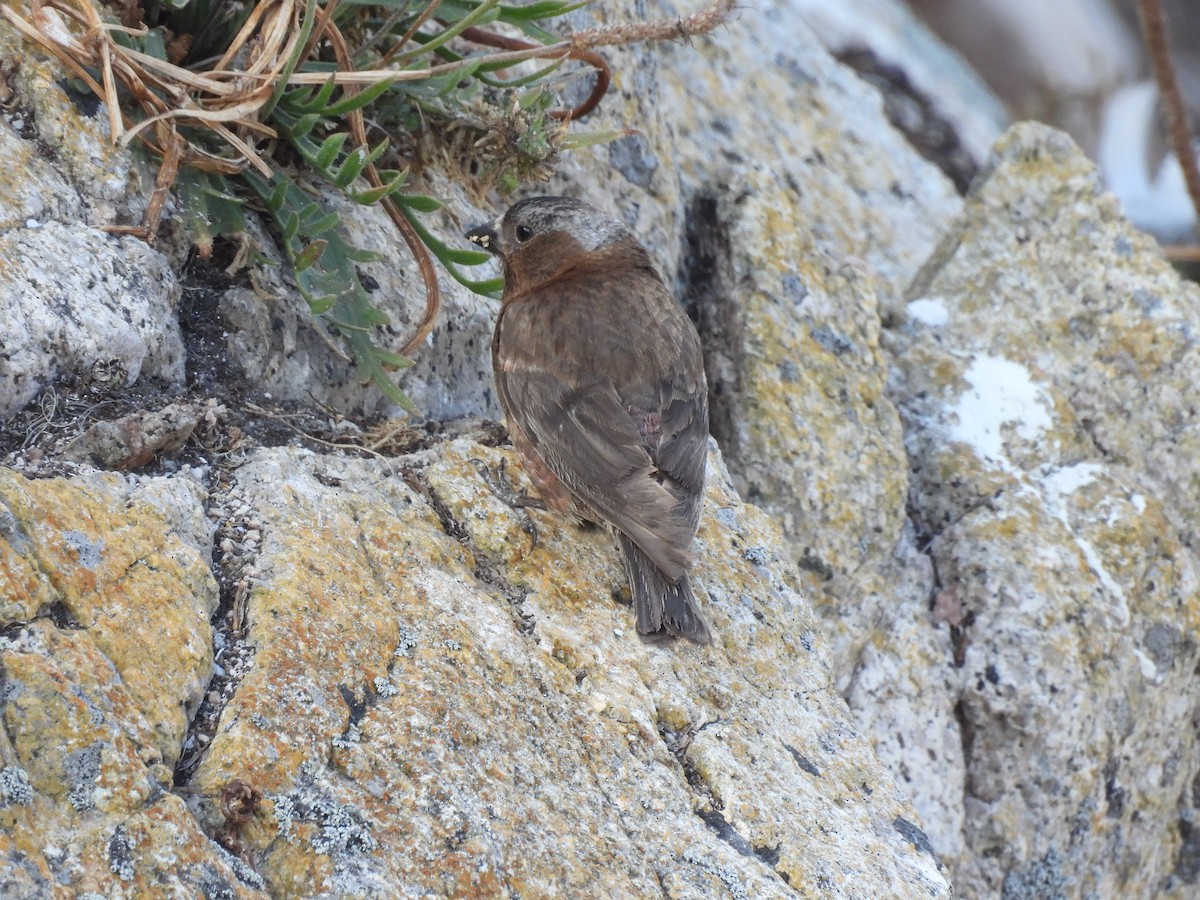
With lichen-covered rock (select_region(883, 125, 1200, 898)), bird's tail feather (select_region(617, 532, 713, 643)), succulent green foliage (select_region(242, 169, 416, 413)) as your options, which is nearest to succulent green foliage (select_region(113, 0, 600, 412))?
succulent green foliage (select_region(242, 169, 416, 413))

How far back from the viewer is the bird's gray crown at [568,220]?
448 centimetres

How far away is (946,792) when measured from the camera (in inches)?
181

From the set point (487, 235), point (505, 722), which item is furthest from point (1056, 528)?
point (505, 722)

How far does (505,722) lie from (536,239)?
216 centimetres

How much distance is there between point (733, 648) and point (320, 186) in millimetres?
2059

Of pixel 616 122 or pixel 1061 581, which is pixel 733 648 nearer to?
pixel 1061 581

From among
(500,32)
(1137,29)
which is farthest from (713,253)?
(1137,29)

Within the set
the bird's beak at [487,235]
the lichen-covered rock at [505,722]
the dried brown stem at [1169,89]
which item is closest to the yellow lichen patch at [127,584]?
the lichen-covered rock at [505,722]

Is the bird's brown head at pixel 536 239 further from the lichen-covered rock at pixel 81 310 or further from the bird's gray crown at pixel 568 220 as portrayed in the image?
the lichen-covered rock at pixel 81 310

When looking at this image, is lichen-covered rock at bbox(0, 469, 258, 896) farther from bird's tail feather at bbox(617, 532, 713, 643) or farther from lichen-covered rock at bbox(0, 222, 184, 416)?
bird's tail feather at bbox(617, 532, 713, 643)

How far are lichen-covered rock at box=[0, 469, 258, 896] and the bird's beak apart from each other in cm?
199

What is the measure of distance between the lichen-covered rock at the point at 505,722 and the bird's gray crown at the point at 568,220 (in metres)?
1.01

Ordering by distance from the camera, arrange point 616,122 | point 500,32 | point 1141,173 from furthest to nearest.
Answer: point 1141,173
point 616,122
point 500,32

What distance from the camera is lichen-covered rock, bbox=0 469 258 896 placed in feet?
6.91
